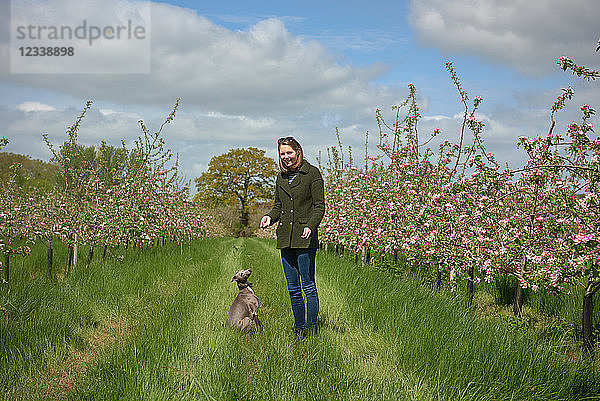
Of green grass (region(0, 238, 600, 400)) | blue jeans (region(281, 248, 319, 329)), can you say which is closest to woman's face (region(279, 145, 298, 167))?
blue jeans (region(281, 248, 319, 329))

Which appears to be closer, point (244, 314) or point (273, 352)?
point (273, 352)

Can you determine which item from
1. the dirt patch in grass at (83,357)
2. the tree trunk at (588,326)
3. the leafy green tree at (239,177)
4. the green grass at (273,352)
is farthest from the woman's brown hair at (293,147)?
the leafy green tree at (239,177)

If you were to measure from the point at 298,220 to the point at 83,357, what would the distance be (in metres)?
2.65

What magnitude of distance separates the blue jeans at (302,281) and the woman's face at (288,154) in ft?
3.12

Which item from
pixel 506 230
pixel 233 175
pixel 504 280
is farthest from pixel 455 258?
pixel 233 175

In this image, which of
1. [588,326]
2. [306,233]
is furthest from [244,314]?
[588,326]

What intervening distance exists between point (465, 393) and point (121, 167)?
11641mm

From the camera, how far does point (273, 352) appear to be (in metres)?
4.48

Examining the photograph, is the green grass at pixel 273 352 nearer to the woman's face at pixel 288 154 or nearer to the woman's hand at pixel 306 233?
the woman's hand at pixel 306 233

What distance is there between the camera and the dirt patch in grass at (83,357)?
4.18 metres

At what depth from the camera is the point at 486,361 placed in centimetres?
435

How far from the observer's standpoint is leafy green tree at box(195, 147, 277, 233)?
54.9 metres

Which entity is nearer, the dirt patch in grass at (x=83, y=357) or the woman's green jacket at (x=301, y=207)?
the dirt patch in grass at (x=83, y=357)

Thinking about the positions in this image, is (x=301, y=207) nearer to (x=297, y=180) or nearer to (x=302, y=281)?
(x=297, y=180)
